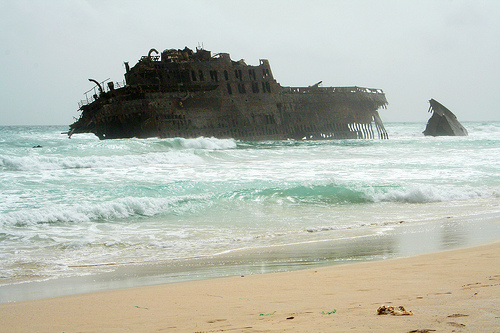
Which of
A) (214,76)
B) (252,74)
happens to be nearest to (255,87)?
(252,74)

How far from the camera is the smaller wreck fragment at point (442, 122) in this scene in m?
42.7

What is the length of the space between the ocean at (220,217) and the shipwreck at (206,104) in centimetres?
1109

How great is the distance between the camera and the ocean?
5934mm

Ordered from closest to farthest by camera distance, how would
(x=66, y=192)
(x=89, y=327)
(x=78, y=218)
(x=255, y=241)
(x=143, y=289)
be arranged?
(x=89, y=327), (x=143, y=289), (x=255, y=241), (x=78, y=218), (x=66, y=192)

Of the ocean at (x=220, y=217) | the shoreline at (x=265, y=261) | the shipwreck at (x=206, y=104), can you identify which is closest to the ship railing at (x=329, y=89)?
the shipwreck at (x=206, y=104)

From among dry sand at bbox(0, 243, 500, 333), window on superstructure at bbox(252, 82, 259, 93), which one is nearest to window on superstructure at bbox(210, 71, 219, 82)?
window on superstructure at bbox(252, 82, 259, 93)

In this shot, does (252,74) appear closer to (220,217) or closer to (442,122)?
(442,122)

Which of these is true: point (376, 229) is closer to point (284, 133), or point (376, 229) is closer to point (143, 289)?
point (143, 289)

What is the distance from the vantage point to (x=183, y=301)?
377 cm

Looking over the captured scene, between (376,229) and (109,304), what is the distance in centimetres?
544

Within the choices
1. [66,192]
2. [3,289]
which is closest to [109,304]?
[3,289]

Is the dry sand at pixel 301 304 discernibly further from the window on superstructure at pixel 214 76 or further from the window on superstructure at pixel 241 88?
the window on superstructure at pixel 241 88

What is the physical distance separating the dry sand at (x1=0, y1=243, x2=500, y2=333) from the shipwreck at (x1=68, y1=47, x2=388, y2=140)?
25645mm

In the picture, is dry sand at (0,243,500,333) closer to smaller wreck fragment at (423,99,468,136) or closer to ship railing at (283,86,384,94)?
ship railing at (283,86,384,94)
